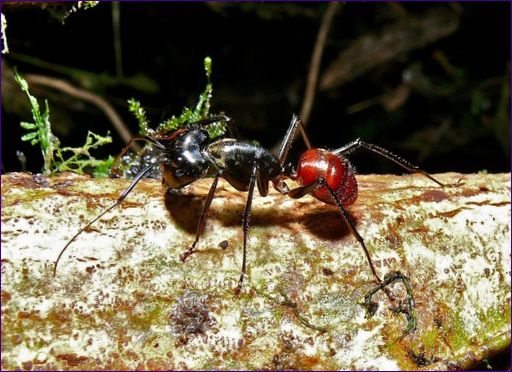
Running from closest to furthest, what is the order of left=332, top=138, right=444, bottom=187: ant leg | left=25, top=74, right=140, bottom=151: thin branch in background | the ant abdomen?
1. the ant abdomen
2. left=332, top=138, right=444, bottom=187: ant leg
3. left=25, top=74, right=140, bottom=151: thin branch in background

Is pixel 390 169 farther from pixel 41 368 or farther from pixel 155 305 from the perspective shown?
pixel 41 368

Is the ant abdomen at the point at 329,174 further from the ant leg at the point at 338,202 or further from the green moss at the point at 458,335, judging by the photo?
the green moss at the point at 458,335

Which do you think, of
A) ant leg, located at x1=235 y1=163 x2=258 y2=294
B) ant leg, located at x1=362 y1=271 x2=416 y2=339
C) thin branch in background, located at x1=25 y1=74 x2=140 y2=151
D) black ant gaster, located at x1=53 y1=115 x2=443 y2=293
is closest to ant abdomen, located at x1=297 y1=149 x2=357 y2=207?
black ant gaster, located at x1=53 y1=115 x2=443 y2=293

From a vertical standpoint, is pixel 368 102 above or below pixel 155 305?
above

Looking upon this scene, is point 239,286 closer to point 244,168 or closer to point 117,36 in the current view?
point 244,168

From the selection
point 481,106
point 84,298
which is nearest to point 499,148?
point 481,106

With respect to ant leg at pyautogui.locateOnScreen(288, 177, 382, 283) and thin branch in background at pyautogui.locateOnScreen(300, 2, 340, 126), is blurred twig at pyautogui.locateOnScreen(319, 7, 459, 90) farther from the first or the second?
ant leg at pyautogui.locateOnScreen(288, 177, 382, 283)
